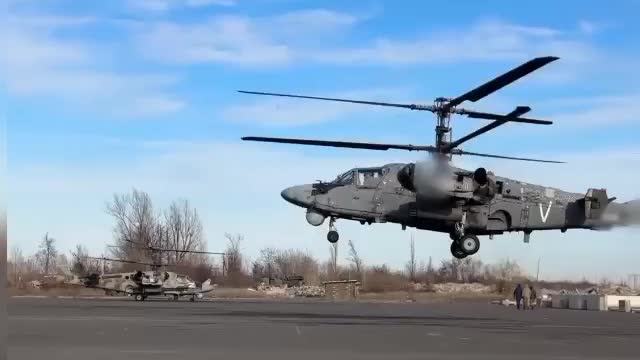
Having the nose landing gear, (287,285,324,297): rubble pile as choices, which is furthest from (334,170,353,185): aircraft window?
(287,285,324,297): rubble pile

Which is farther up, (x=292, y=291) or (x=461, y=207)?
(x=461, y=207)

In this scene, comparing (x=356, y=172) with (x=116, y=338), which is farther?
(x=356, y=172)

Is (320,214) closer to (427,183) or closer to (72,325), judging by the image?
(427,183)

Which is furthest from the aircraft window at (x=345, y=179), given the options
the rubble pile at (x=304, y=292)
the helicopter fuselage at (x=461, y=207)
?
the rubble pile at (x=304, y=292)

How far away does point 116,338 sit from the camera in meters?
17.5

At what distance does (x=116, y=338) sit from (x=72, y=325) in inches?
202

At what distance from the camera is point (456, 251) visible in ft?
104

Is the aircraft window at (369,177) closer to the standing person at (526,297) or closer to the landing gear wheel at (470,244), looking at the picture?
the landing gear wheel at (470,244)

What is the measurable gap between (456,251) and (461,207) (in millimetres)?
1963

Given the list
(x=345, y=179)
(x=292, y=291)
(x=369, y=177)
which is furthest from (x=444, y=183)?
(x=292, y=291)

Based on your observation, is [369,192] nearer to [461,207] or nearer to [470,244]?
[461,207]

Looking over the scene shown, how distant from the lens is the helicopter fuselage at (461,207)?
31.5 meters

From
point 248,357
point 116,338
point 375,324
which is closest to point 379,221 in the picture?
point 375,324

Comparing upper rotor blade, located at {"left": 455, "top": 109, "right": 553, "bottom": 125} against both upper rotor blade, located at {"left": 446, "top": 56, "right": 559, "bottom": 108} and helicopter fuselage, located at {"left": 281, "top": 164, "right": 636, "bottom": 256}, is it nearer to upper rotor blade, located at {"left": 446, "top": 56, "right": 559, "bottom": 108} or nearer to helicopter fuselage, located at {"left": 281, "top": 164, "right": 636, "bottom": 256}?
upper rotor blade, located at {"left": 446, "top": 56, "right": 559, "bottom": 108}
